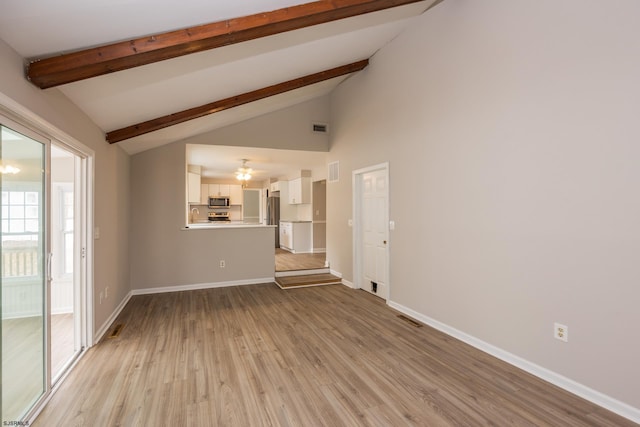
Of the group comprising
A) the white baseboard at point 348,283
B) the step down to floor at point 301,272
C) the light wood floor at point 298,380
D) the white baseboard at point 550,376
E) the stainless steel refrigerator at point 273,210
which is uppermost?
the stainless steel refrigerator at point 273,210

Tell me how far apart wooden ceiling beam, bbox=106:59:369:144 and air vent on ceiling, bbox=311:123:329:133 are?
55.3 inches

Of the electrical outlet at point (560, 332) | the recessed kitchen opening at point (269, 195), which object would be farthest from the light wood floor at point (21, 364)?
the electrical outlet at point (560, 332)

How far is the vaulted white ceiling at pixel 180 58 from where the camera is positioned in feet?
5.42

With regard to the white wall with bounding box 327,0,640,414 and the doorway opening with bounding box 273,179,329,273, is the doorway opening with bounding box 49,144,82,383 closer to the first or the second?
the white wall with bounding box 327,0,640,414

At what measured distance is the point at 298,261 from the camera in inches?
301

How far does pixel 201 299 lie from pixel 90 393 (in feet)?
8.20

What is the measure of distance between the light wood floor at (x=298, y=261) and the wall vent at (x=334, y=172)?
74.6 inches

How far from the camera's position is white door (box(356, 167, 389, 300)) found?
15.5 ft

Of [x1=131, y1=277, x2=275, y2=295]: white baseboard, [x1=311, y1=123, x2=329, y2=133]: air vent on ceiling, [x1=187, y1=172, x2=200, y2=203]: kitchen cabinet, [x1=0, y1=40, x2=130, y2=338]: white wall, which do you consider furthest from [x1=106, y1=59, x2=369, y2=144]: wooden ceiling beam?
[x1=187, y1=172, x2=200, y2=203]: kitchen cabinet

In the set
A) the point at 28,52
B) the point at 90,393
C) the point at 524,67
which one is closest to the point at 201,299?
the point at 90,393

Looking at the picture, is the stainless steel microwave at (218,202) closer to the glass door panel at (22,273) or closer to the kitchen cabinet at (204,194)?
the kitchen cabinet at (204,194)

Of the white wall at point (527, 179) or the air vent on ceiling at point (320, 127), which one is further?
the air vent on ceiling at point (320, 127)

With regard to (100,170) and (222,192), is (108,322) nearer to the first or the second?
(100,170)

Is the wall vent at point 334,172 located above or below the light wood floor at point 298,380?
above
